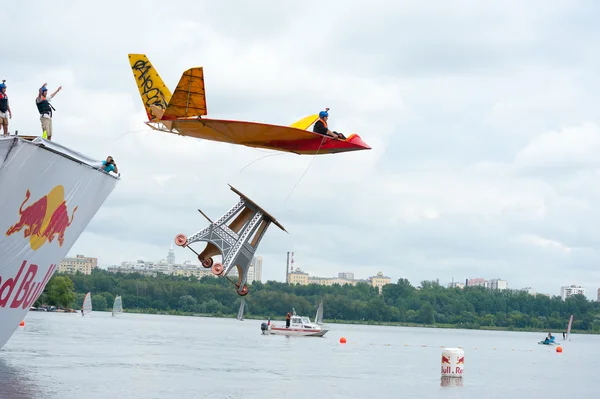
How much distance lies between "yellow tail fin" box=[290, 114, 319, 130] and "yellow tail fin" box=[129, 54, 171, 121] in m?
4.27

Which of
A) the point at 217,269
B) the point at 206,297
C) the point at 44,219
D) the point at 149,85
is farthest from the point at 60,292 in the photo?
the point at 217,269

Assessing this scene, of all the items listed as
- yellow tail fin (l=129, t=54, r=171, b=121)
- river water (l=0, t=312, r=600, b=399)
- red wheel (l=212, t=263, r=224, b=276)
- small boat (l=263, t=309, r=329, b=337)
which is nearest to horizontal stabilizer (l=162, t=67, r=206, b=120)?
yellow tail fin (l=129, t=54, r=171, b=121)

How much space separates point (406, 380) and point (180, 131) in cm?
2493

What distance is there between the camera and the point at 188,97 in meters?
26.1

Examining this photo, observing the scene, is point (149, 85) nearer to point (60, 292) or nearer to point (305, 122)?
point (305, 122)

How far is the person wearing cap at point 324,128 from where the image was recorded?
28.0 m

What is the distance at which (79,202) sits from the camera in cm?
2862

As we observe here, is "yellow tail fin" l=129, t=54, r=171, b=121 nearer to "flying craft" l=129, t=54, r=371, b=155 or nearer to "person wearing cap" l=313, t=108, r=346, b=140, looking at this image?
"flying craft" l=129, t=54, r=371, b=155

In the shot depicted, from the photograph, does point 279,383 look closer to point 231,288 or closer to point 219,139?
point 219,139

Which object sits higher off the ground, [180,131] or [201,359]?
[180,131]

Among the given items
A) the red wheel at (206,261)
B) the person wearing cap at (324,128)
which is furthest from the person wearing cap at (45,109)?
the person wearing cap at (324,128)

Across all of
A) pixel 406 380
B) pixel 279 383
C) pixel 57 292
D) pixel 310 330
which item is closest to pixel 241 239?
pixel 279 383

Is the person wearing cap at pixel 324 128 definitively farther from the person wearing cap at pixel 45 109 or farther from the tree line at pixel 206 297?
the tree line at pixel 206 297

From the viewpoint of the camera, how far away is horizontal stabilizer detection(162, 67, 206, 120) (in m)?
25.2
